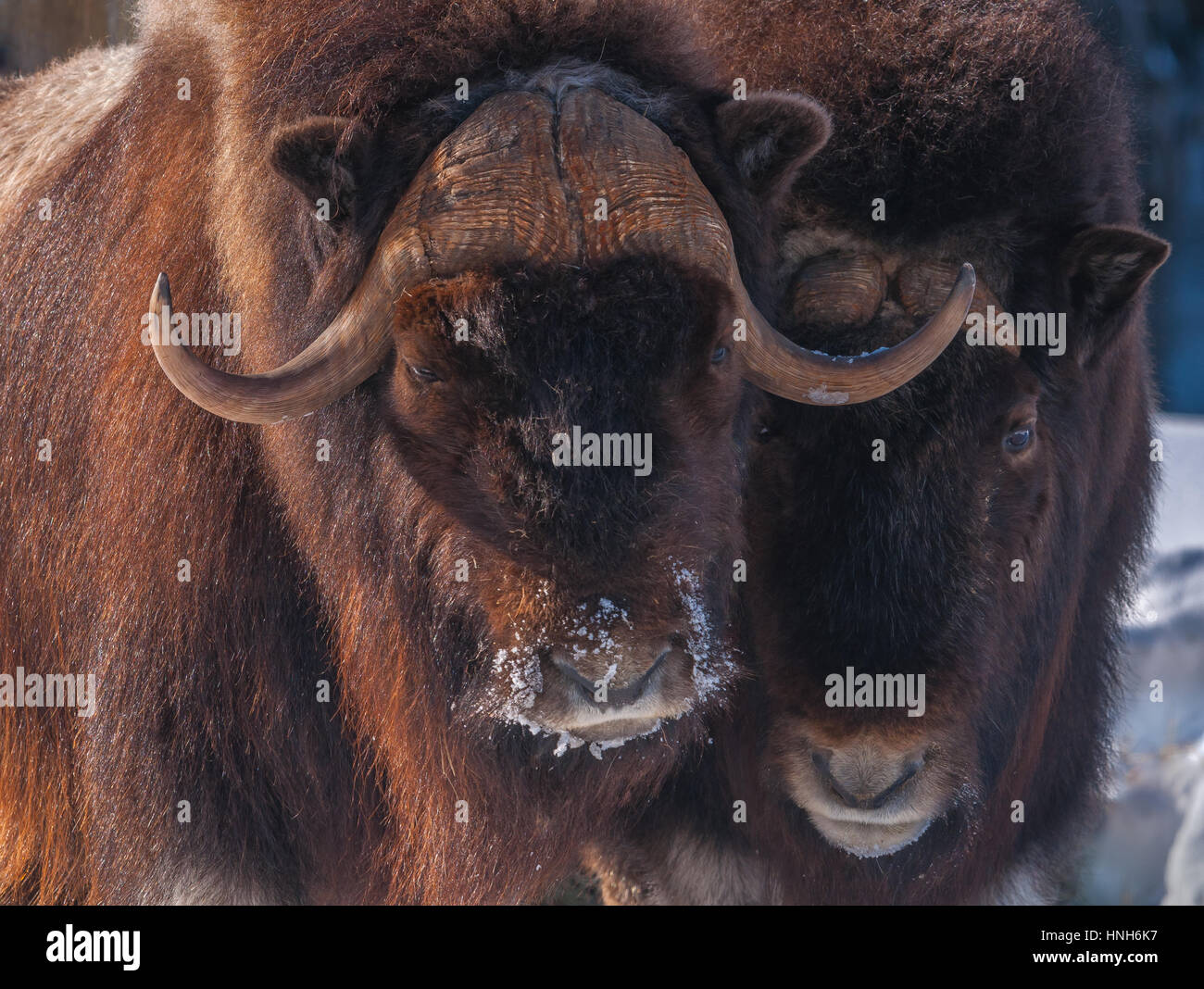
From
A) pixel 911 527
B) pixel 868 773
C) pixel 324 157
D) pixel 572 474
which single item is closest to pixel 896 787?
pixel 868 773

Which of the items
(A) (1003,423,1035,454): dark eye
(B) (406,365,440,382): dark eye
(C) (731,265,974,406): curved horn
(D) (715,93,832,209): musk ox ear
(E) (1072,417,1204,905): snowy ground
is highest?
(D) (715,93,832,209): musk ox ear

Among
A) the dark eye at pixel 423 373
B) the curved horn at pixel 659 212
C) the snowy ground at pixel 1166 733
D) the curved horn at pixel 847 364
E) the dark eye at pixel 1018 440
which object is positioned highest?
the curved horn at pixel 659 212

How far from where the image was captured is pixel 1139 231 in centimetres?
370

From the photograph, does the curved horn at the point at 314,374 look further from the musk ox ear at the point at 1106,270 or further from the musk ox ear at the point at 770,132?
the musk ox ear at the point at 1106,270

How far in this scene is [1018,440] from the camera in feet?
12.3

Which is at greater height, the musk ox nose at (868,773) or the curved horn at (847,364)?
the curved horn at (847,364)

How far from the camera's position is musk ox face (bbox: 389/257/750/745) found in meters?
2.82

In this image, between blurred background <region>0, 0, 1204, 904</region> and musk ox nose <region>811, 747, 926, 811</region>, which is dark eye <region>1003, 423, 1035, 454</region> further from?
blurred background <region>0, 0, 1204, 904</region>

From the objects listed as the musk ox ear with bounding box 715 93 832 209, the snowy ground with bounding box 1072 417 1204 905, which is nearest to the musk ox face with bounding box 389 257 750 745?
the musk ox ear with bounding box 715 93 832 209

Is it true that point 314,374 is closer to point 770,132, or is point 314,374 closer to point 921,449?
point 770,132

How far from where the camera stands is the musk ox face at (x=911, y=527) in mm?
3662

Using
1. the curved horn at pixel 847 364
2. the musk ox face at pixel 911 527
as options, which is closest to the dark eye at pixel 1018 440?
the musk ox face at pixel 911 527
